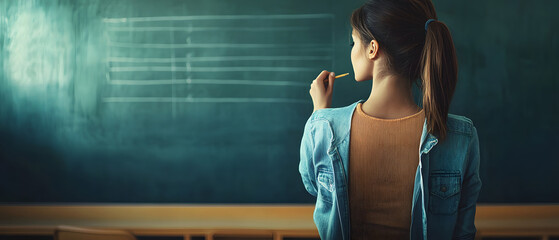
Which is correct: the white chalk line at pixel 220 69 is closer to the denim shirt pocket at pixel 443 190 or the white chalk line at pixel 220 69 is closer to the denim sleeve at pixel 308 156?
the denim sleeve at pixel 308 156

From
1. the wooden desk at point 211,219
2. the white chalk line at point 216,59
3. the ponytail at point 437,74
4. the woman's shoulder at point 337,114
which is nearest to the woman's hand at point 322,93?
the woman's shoulder at point 337,114

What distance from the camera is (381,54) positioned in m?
0.79

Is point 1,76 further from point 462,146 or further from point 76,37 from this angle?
point 462,146

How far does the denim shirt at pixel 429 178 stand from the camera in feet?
2.43

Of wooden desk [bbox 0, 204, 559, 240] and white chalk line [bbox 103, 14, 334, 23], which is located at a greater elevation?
white chalk line [bbox 103, 14, 334, 23]

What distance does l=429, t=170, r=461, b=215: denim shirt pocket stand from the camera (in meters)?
0.76

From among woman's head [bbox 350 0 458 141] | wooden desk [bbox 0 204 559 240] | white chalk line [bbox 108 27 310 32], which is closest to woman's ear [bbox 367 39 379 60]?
woman's head [bbox 350 0 458 141]

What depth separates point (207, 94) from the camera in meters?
2.06

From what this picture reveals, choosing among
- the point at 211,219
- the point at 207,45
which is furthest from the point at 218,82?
the point at 211,219

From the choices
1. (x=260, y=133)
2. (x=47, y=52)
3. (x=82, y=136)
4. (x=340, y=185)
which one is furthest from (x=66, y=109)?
(x=340, y=185)

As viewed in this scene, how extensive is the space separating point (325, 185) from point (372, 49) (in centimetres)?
31

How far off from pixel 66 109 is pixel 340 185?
193 cm

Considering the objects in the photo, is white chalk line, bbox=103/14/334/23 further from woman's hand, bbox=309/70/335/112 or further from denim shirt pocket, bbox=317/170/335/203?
denim shirt pocket, bbox=317/170/335/203

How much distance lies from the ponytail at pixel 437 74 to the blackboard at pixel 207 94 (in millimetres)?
1271
